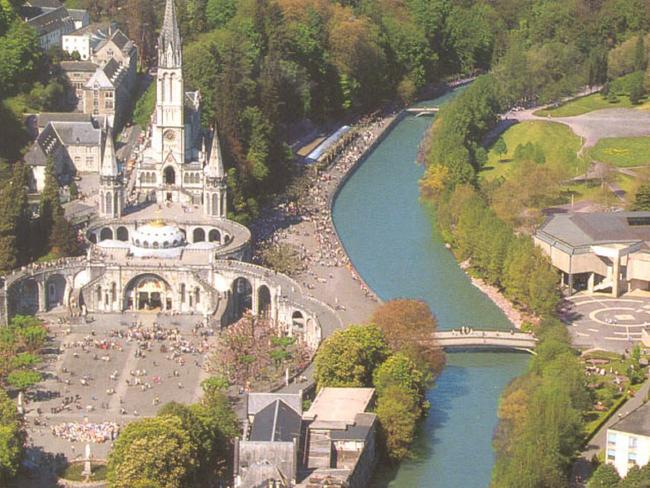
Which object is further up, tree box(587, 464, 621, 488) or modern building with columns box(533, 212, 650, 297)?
modern building with columns box(533, 212, 650, 297)

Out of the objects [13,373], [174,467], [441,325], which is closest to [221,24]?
[441,325]

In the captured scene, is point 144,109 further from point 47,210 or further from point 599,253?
point 599,253

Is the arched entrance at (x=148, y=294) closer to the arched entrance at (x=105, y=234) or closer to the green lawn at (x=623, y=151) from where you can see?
the arched entrance at (x=105, y=234)

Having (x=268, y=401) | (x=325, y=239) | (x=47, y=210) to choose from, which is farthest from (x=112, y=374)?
(x=325, y=239)

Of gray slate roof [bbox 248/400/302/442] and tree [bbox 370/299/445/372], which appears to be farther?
tree [bbox 370/299/445/372]

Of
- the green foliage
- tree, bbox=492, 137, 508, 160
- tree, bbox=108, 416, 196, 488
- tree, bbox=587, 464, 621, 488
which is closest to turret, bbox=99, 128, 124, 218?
the green foliage

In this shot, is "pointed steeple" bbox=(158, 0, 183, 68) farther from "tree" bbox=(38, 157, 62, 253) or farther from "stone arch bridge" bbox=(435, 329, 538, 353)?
"stone arch bridge" bbox=(435, 329, 538, 353)

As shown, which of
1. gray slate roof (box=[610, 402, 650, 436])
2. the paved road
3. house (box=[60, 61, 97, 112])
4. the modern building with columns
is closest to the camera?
gray slate roof (box=[610, 402, 650, 436])

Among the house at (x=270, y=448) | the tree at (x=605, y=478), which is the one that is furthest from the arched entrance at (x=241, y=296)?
the tree at (x=605, y=478)
